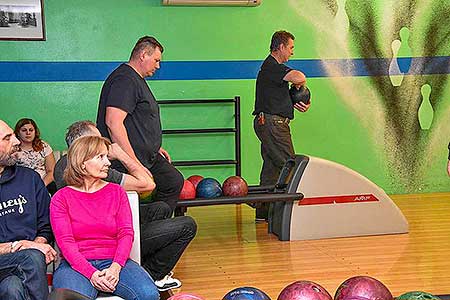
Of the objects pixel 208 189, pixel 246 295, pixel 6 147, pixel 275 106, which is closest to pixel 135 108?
pixel 6 147

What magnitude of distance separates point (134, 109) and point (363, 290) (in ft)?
6.44

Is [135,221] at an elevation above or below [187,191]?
above

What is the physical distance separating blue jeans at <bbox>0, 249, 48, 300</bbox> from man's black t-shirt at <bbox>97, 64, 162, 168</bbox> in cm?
127

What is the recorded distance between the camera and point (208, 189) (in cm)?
472

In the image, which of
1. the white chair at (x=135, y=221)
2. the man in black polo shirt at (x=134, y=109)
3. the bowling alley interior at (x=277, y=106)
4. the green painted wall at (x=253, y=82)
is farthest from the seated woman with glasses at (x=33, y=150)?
the white chair at (x=135, y=221)

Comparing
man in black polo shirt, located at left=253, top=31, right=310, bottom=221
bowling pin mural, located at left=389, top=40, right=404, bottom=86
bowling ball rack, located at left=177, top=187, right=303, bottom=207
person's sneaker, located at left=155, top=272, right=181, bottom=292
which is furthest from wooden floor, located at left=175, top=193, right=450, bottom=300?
bowling pin mural, located at left=389, top=40, right=404, bottom=86

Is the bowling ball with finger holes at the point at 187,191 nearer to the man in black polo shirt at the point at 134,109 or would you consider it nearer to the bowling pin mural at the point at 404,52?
the man in black polo shirt at the point at 134,109

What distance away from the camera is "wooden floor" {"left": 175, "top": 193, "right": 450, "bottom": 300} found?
11.8 feet

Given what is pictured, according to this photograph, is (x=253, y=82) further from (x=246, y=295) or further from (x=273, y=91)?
(x=246, y=295)

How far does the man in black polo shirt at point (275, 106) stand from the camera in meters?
4.94

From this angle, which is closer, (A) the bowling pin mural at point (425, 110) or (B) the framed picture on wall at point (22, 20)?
(B) the framed picture on wall at point (22, 20)

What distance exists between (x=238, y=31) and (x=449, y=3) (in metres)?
2.20

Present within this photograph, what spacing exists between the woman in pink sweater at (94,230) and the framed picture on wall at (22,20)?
3494mm

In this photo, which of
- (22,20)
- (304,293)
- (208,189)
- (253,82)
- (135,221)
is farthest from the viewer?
(253,82)
